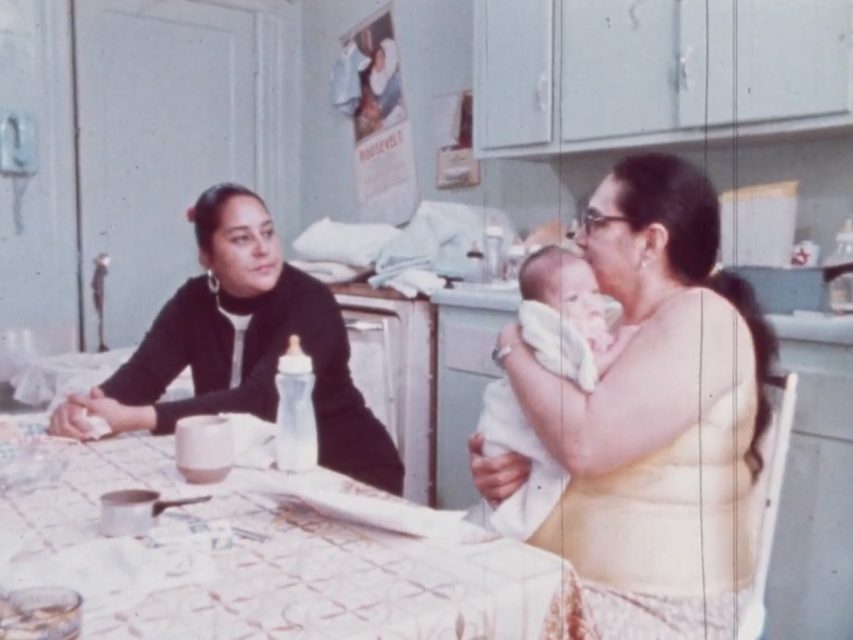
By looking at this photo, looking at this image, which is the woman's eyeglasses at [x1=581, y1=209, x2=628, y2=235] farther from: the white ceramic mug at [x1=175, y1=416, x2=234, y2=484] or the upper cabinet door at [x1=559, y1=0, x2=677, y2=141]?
the upper cabinet door at [x1=559, y1=0, x2=677, y2=141]

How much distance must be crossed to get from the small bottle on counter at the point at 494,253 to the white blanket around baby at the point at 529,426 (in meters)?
1.47

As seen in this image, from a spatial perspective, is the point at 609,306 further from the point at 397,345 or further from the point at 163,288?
the point at 163,288

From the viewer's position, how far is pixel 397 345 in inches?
109

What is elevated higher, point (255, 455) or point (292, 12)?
point (292, 12)

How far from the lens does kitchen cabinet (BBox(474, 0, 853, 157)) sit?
6.16ft

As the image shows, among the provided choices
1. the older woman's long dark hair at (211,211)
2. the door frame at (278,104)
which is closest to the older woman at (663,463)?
the older woman's long dark hair at (211,211)

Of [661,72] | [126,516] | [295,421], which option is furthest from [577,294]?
[661,72]

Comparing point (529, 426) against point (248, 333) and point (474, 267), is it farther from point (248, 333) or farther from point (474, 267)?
point (474, 267)

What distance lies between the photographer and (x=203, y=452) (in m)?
1.17

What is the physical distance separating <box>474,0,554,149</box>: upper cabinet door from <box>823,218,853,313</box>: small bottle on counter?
88cm

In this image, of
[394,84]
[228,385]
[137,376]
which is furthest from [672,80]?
[394,84]

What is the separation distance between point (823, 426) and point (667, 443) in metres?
0.77

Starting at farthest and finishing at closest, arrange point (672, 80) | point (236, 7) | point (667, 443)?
point (236, 7)
point (672, 80)
point (667, 443)

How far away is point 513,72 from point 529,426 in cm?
159
